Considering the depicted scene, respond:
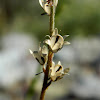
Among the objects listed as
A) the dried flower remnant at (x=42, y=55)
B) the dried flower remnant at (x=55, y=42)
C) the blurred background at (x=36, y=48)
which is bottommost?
the dried flower remnant at (x=42, y=55)

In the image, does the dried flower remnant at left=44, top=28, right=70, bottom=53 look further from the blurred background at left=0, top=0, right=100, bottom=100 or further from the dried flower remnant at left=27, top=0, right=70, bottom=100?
the blurred background at left=0, top=0, right=100, bottom=100

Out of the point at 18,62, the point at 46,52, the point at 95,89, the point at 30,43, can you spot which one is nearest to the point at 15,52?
the point at 18,62

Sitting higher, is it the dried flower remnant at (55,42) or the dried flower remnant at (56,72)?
the dried flower remnant at (55,42)

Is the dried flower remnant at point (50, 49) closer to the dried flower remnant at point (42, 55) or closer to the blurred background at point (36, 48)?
the dried flower remnant at point (42, 55)

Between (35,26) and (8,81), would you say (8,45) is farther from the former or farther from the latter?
(8,81)

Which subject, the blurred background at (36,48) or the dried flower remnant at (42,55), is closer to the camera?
the dried flower remnant at (42,55)

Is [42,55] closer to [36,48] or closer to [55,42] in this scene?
[55,42]

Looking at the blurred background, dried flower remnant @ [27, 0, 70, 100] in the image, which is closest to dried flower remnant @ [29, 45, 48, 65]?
dried flower remnant @ [27, 0, 70, 100]

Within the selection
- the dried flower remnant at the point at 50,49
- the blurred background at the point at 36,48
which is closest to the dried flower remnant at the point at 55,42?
the dried flower remnant at the point at 50,49
